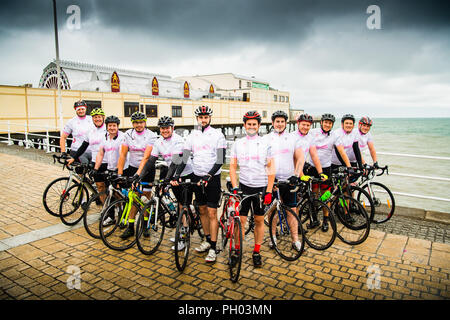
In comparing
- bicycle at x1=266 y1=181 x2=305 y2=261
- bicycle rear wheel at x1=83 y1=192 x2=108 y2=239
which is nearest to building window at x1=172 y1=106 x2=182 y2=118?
bicycle rear wheel at x1=83 y1=192 x2=108 y2=239

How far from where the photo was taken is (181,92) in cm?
5228

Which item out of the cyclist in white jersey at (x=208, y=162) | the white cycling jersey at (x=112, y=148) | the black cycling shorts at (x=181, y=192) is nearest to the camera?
the cyclist in white jersey at (x=208, y=162)

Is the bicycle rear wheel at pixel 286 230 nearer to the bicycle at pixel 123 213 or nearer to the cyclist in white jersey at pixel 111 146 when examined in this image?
the bicycle at pixel 123 213

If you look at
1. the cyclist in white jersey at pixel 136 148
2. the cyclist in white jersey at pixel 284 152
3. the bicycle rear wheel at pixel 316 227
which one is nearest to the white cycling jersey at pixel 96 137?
the cyclist in white jersey at pixel 136 148

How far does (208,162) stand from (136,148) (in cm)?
162

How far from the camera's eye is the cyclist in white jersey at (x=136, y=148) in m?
5.23

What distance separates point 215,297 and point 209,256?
0.95 metres

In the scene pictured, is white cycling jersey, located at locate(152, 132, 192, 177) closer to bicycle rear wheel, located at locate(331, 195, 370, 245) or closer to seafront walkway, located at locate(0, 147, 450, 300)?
seafront walkway, located at locate(0, 147, 450, 300)

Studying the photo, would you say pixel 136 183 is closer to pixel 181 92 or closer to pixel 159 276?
pixel 159 276

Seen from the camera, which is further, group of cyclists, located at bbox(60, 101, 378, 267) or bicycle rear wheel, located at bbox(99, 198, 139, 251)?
bicycle rear wheel, located at bbox(99, 198, 139, 251)

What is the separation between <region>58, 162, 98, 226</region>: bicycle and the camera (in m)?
5.97

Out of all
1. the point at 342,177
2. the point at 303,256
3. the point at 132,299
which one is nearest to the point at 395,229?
the point at 342,177

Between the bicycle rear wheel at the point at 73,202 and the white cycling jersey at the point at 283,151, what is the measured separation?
422 centimetres

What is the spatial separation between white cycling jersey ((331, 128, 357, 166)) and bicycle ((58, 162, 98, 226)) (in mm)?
5198
